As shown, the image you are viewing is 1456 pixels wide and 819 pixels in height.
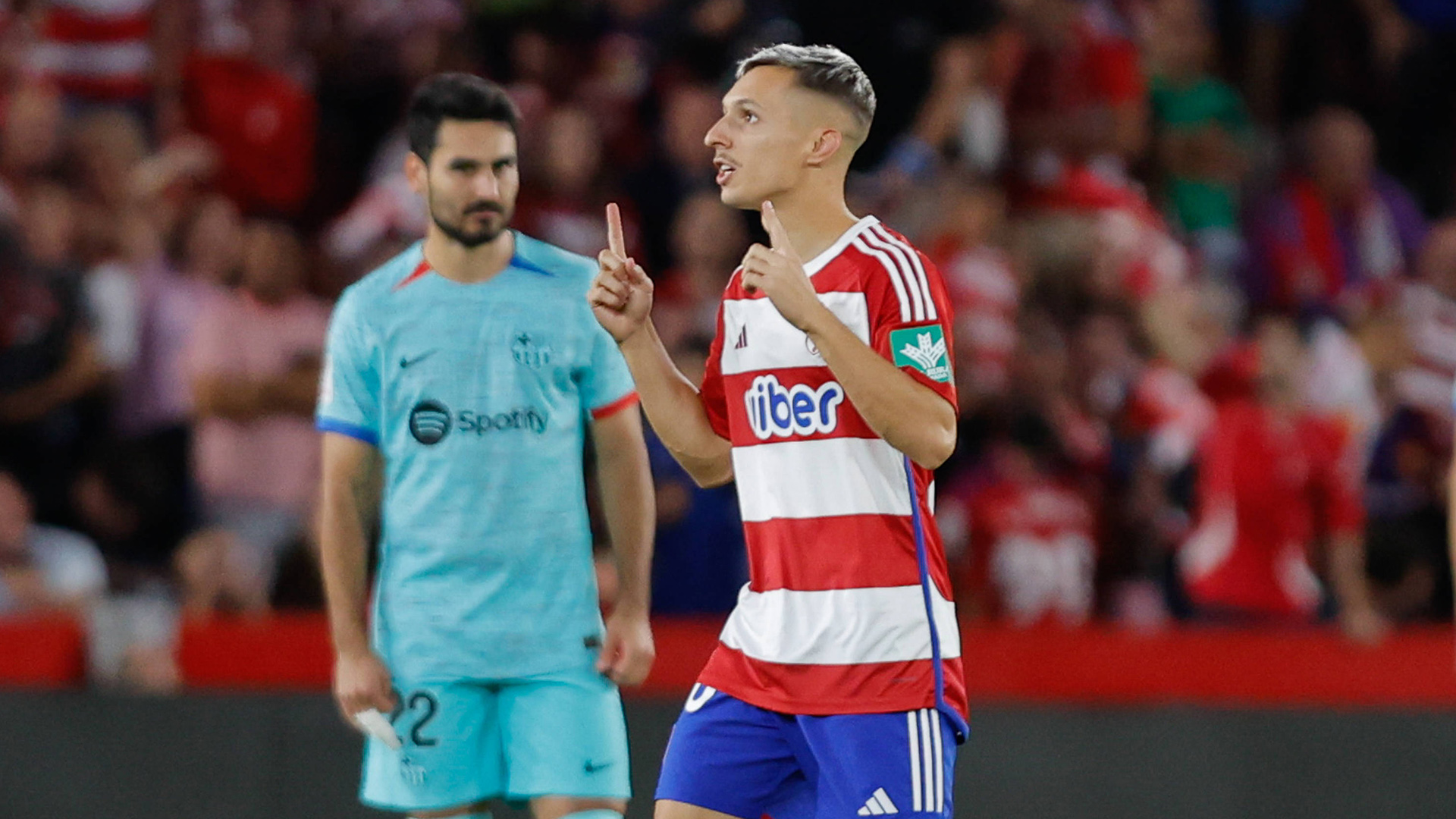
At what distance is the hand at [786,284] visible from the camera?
3.83m

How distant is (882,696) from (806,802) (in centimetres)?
34

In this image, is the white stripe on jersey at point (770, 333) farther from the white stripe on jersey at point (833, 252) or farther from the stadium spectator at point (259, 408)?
the stadium spectator at point (259, 408)

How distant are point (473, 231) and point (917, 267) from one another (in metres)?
1.34

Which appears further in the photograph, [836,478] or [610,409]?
[610,409]

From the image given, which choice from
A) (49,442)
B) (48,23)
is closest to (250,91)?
(48,23)

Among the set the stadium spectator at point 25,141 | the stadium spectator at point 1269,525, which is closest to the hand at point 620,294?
the stadium spectator at point 1269,525

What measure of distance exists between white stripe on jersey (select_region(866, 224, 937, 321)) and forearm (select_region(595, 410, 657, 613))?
1.10 m

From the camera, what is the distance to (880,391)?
3807mm

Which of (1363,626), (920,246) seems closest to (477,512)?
(1363,626)

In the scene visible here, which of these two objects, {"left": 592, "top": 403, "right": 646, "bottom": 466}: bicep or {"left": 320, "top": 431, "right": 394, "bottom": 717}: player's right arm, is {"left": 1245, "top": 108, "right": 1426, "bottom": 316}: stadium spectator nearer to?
{"left": 592, "top": 403, "right": 646, "bottom": 466}: bicep

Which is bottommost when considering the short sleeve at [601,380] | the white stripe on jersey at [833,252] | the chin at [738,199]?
the short sleeve at [601,380]

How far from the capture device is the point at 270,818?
688cm

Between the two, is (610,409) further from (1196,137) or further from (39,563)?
(1196,137)

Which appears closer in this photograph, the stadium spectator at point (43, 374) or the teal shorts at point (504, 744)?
the teal shorts at point (504, 744)
